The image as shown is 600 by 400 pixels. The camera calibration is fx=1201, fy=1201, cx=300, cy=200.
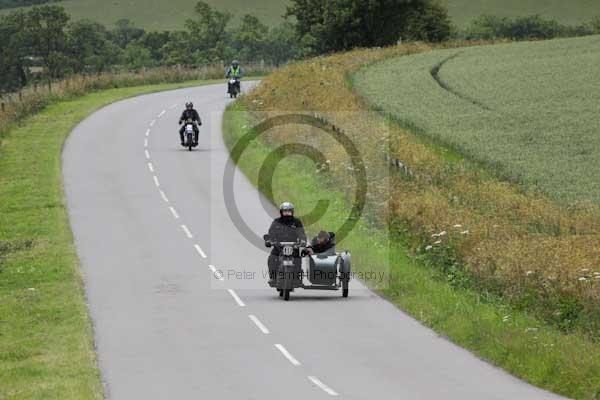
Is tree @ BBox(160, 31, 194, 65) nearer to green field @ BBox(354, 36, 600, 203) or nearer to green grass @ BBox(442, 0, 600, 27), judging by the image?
green grass @ BBox(442, 0, 600, 27)

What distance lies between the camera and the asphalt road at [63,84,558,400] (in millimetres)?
18141

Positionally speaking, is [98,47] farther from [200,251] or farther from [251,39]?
[200,251]

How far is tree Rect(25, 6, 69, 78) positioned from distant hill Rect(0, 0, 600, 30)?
2204 inches

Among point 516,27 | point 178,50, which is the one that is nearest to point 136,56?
point 178,50

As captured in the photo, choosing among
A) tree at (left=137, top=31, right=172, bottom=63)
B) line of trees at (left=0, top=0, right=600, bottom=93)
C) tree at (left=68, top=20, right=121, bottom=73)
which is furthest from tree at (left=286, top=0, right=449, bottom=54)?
tree at (left=137, top=31, right=172, bottom=63)

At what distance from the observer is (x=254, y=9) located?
598 feet

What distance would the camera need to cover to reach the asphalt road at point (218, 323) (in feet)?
59.5

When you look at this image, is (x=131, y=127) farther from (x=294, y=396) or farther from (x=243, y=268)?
(x=294, y=396)

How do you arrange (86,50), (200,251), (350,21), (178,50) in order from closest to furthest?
1. (200,251)
2. (350,21)
3. (86,50)
4. (178,50)

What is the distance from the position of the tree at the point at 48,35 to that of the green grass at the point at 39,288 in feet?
197

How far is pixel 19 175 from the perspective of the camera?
142 ft

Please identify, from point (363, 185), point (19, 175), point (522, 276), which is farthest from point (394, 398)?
point (19, 175)

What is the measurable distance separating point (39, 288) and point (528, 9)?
477 ft

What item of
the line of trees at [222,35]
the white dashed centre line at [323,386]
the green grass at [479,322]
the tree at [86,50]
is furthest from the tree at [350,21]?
the white dashed centre line at [323,386]
